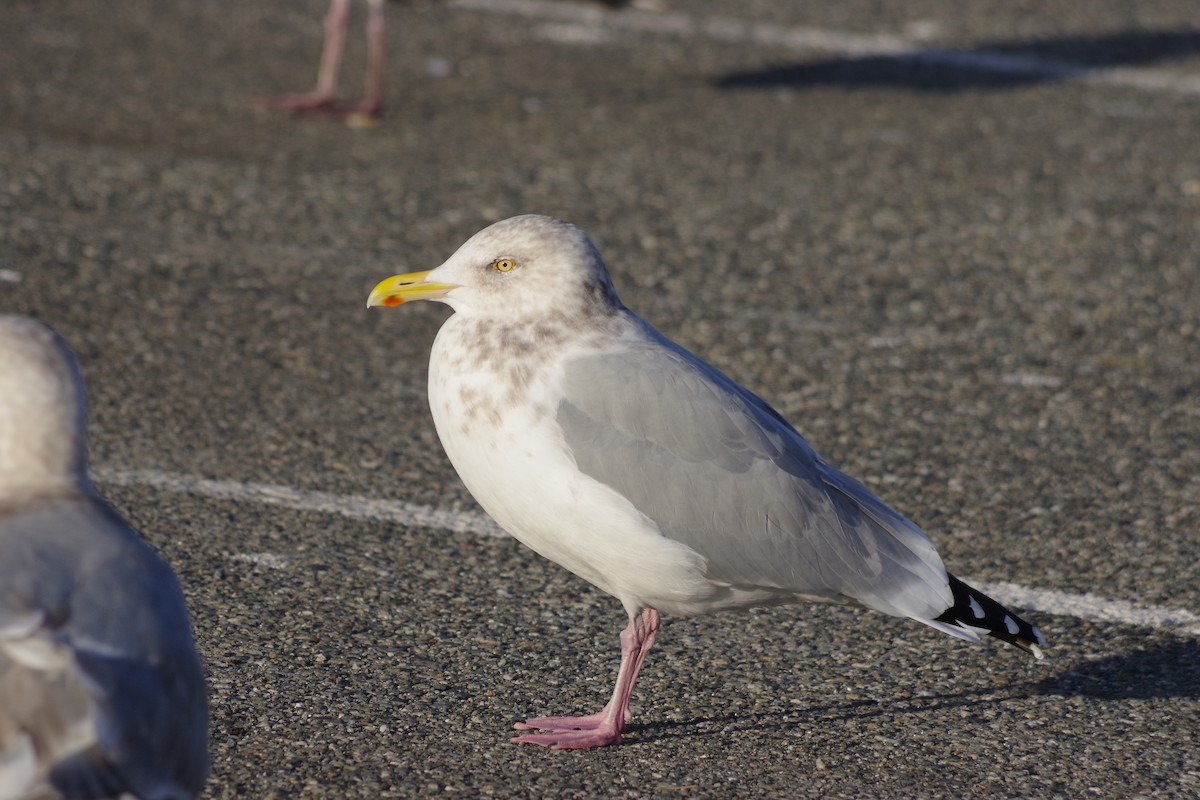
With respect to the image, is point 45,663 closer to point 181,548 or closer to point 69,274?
point 181,548

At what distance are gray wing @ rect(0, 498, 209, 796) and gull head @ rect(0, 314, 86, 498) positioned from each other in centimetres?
8

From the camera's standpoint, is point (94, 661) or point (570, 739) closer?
point (94, 661)

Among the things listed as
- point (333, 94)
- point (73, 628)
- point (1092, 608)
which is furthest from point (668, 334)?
point (73, 628)

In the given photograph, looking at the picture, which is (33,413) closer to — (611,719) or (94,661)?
(94,661)

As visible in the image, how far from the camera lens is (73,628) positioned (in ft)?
8.07

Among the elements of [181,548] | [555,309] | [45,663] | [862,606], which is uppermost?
[555,309]

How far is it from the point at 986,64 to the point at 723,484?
313 inches

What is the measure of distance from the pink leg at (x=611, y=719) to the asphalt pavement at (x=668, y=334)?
0.06 metres

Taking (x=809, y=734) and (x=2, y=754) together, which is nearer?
(x=2, y=754)

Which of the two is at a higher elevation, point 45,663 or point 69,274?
point 45,663

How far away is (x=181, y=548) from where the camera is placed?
4.39 m

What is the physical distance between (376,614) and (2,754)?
185cm

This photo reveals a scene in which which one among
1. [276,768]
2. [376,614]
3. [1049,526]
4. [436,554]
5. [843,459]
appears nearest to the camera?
[276,768]

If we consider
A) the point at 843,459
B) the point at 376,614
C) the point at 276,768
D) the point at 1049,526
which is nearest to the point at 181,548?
the point at 376,614
